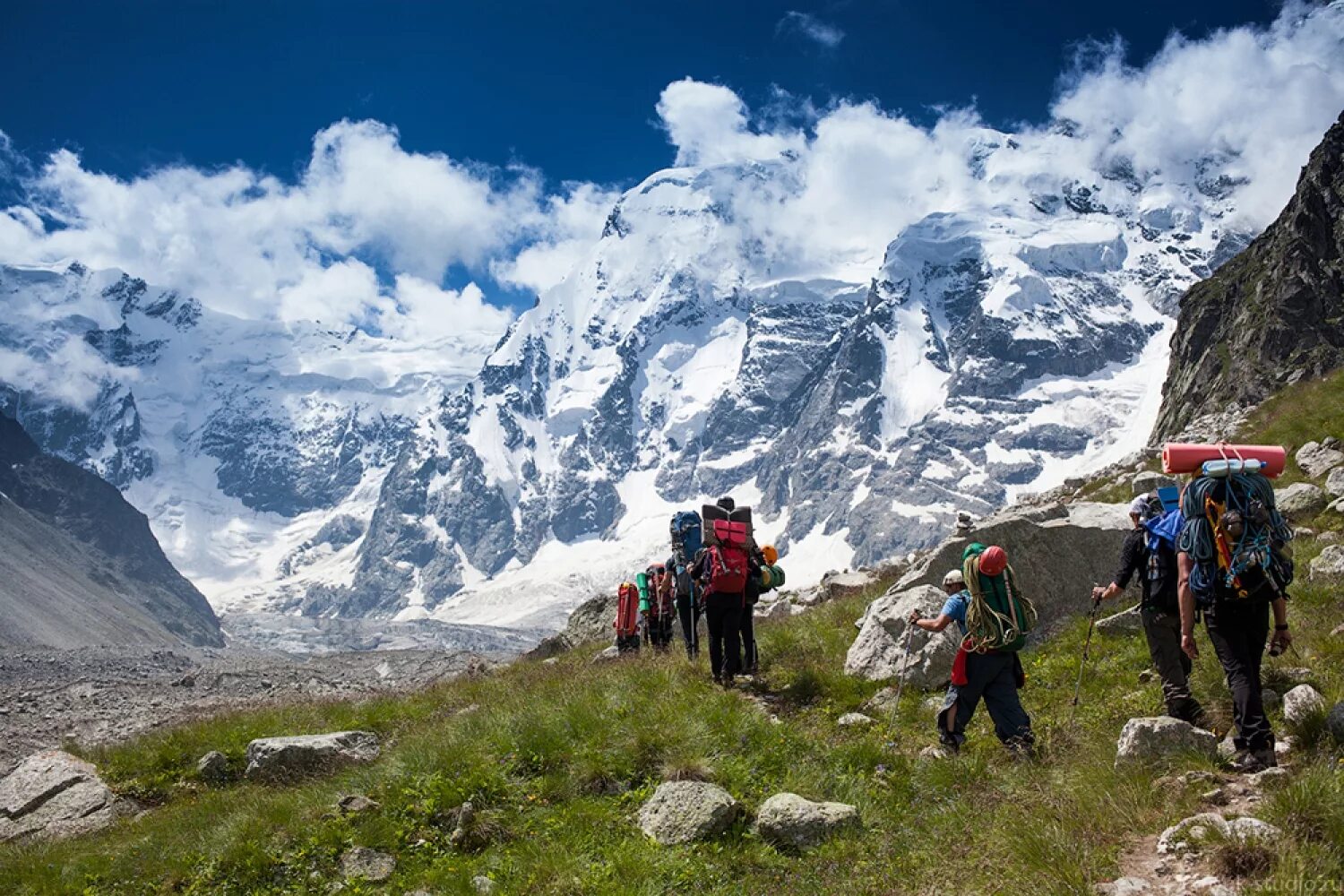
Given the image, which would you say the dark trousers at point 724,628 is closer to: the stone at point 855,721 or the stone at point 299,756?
the stone at point 855,721

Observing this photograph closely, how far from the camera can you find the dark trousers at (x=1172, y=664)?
315 inches

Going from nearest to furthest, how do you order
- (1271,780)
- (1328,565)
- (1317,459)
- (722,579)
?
1. (1271,780)
2. (1328,565)
3. (722,579)
4. (1317,459)

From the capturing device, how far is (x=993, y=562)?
8734mm

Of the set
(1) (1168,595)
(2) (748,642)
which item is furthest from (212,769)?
(1) (1168,595)

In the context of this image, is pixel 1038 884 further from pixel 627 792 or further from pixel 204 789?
pixel 204 789

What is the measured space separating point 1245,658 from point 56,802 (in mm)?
12618

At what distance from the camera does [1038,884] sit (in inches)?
215

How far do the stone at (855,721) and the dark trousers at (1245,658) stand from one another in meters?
3.78

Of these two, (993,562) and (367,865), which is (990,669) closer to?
(993,562)

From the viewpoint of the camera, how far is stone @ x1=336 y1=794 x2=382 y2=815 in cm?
863

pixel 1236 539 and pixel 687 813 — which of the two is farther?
pixel 687 813

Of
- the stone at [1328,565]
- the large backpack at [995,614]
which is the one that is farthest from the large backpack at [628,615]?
the stone at [1328,565]

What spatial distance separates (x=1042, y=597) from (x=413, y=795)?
863 centimetres

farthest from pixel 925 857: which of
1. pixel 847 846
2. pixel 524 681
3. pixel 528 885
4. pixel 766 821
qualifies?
pixel 524 681
